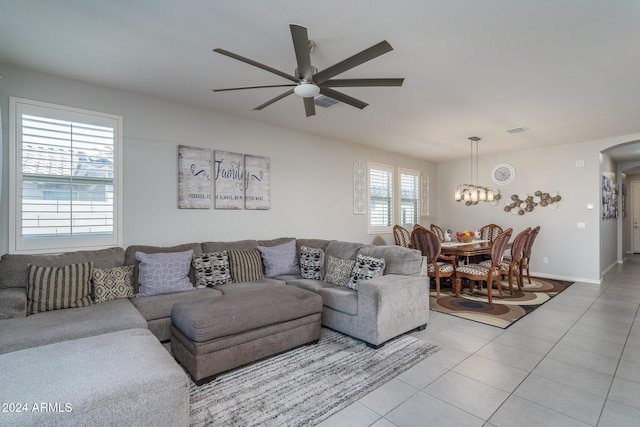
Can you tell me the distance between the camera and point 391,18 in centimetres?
222

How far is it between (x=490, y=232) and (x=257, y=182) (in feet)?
16.7

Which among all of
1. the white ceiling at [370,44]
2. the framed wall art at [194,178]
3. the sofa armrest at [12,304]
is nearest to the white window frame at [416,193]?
the white ceiling at [370,44]

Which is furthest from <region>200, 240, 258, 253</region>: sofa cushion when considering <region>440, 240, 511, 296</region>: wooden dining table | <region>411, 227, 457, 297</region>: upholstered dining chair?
<region>440, 240, 511, 296</region>: wooden dining table

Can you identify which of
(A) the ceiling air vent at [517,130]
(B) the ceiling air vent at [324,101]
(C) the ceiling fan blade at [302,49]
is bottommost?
(C) the ceiling fan blade at [302,49]

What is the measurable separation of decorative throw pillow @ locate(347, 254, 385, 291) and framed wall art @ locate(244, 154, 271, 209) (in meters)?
1.88

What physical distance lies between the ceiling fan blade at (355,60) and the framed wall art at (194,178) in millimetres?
2238

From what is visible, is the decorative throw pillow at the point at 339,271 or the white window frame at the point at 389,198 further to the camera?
the white window frame at the point at 389,198

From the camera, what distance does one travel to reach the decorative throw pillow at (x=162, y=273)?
3.12 meters

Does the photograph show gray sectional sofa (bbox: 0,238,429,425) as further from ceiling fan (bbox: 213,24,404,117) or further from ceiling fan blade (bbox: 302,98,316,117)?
ceiling fan (bbox: 213,24,404,117)

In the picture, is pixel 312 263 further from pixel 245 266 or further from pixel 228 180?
pixel 228 180

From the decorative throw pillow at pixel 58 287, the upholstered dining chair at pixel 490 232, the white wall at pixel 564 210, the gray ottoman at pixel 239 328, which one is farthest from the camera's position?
the upholstered dining chair at pixel 490 232

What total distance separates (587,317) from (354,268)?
2.99 metres

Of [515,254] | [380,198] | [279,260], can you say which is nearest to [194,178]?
[279,260]

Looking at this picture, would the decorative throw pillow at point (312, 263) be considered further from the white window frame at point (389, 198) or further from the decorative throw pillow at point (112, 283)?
the white window frame at point (389, 198)
